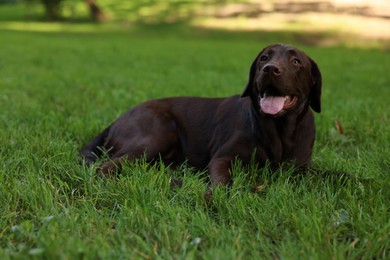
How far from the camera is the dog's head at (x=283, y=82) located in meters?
3.31

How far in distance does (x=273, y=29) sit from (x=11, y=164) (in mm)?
22909

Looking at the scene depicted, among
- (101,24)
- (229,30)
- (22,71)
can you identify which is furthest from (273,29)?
(22,71)

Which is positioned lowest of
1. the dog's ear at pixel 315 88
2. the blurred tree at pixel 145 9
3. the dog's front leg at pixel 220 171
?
the blurred tree at pixel 145 9

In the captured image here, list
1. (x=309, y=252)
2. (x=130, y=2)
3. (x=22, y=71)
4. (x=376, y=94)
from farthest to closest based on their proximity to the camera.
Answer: (x=130, y=2) → (x=22, y=71) → (x=376, y=94) → (x=309, y=252)

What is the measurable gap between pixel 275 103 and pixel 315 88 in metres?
0.50

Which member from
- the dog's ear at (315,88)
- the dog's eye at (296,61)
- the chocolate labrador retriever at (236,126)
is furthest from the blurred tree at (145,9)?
the dog's eye at (296,61)

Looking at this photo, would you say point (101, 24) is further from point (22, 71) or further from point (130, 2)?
point (22, 71)

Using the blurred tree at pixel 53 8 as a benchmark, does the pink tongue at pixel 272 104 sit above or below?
above

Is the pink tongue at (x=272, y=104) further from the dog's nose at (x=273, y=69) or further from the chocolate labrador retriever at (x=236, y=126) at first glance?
the dog's nose at (x=273, y=69)

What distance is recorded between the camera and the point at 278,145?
3.55 metres

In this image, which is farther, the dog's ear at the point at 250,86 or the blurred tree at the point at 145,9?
the blurred tree at the point at 145,9

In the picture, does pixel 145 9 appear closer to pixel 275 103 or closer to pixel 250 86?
pixel 250 86

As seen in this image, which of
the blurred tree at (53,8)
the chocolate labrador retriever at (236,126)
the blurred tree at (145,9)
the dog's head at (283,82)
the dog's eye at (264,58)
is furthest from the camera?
the blurred tree at (53,8)

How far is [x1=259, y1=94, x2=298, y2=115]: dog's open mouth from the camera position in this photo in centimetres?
336
